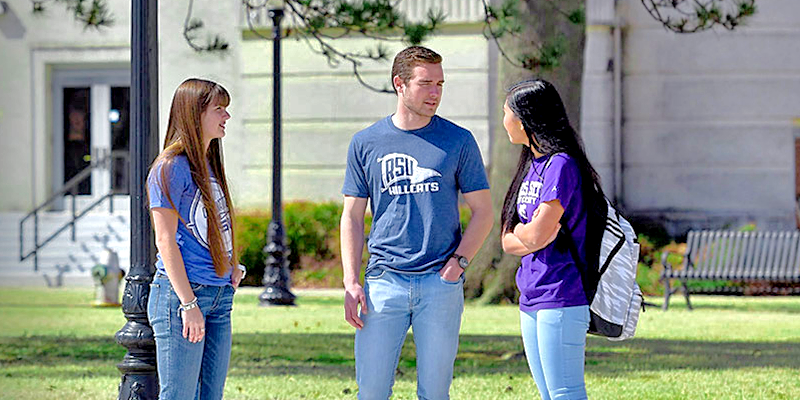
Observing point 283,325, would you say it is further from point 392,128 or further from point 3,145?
point 3,145

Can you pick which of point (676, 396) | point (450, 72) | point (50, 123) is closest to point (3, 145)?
point (50, 123)

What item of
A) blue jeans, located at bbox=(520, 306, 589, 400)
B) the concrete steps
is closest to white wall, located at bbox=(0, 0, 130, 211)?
the concrete steps

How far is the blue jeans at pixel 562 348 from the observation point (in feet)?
16.8

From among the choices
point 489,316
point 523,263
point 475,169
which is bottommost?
point 489,316

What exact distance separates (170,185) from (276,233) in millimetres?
11865

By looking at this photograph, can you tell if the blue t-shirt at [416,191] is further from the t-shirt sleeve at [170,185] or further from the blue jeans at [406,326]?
the t-shirt sleeve at [170,185]

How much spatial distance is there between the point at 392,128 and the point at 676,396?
4150mm

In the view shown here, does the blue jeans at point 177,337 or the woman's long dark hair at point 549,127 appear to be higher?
the woman's long dark hair at point 549,127

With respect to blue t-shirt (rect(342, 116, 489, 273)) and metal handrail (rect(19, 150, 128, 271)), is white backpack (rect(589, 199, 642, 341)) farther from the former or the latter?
metal handrail (rect(19, 150, 128, 271))

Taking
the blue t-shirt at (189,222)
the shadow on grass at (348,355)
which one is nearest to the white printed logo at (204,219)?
the blue t-shirt at (189,222)

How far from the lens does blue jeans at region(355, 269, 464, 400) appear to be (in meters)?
5.27

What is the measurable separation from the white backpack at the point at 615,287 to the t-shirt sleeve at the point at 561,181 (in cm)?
24

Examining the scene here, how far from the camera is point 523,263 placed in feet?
17.5

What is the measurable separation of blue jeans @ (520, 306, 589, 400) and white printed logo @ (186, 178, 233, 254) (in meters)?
1.31
